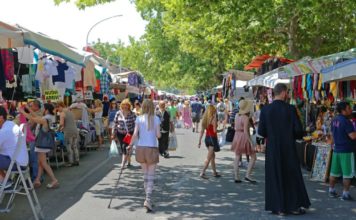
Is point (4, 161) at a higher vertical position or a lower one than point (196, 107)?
lower


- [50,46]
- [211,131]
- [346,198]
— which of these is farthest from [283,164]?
[50,46]

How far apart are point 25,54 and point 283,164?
642 cm

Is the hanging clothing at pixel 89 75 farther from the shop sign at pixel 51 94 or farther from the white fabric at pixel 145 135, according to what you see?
the white fabric at pixel 145 135

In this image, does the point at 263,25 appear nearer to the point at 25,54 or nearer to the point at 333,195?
the point at 25,54

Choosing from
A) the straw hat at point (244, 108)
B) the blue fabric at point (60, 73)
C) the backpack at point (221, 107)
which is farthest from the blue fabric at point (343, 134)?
the backpack at point (221, 107)

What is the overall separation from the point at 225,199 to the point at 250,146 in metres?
2.29

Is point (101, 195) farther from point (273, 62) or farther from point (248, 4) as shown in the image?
point (273, 62)

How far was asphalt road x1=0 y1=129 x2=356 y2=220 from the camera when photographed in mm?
8125

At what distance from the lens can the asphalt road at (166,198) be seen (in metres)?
8.12

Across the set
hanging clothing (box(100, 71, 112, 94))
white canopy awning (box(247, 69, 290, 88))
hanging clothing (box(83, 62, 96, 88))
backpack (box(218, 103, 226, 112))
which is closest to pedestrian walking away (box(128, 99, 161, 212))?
white canopy awning (box(247, 69, 290, 88))

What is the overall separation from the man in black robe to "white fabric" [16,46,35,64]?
5.93m

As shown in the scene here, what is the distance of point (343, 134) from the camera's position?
9195 mm

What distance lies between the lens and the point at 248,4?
16109 millimetres

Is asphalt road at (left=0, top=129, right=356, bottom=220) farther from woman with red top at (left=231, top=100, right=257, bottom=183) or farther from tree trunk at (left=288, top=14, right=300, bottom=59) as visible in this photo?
tree trunk at (left=288, top=14, right=300, bottom=59)
